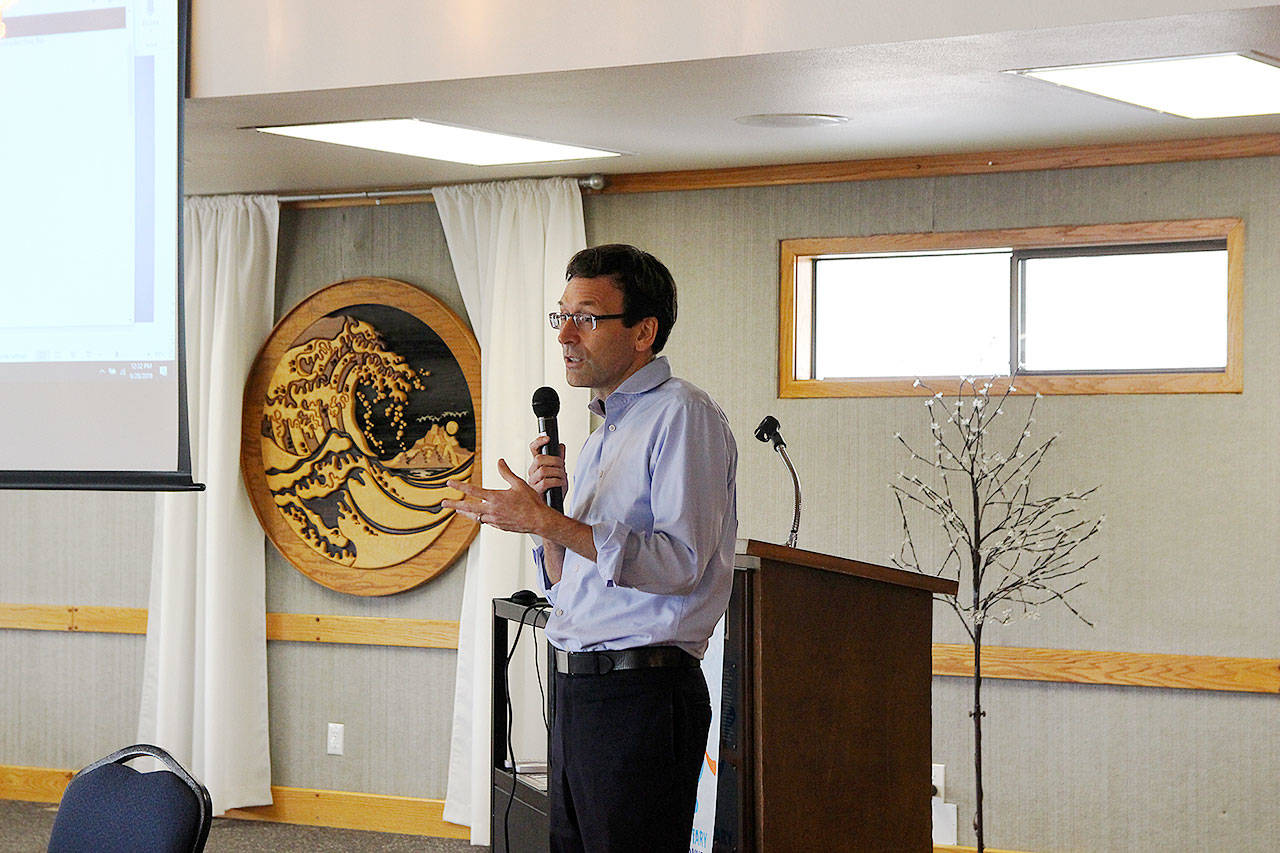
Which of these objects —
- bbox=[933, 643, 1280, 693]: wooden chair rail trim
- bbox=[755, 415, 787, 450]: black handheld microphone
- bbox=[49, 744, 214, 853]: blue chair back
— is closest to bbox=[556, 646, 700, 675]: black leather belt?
bbox=[49, 744, 214, 853]: blue chair back

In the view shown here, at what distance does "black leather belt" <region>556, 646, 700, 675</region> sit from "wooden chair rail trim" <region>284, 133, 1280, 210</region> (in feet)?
7.90

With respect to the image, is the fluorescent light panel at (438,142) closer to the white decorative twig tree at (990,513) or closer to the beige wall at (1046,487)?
the beige wall at (1046,487)

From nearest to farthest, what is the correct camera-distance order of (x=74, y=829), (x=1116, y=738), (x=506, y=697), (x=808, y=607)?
(x=74, y=829), (x=808, y=607), (x=506, y=697), (x=1116, y=738)

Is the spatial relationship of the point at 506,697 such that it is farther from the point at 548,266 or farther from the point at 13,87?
the point at 13,87

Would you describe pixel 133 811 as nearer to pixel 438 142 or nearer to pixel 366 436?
pixel 438 142

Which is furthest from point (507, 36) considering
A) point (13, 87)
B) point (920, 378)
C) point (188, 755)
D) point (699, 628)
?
point (188, 755)

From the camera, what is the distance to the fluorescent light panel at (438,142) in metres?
4.14

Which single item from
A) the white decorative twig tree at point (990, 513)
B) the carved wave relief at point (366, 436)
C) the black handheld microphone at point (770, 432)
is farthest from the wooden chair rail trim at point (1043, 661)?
the black handheld microphone at point (770, 432)

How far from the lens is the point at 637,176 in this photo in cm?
503

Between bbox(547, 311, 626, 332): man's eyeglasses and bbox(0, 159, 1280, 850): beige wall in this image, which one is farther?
bbox(0, 159, 1280, 850): beige wall

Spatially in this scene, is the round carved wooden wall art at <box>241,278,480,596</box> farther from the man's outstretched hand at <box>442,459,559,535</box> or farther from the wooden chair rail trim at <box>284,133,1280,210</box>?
the man's outstretched hand at <box>442,459,559,535</box>

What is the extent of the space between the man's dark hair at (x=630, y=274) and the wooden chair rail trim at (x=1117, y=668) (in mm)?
2199

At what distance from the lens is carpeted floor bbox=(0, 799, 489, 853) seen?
16.6 ft

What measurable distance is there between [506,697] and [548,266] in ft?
5.39
